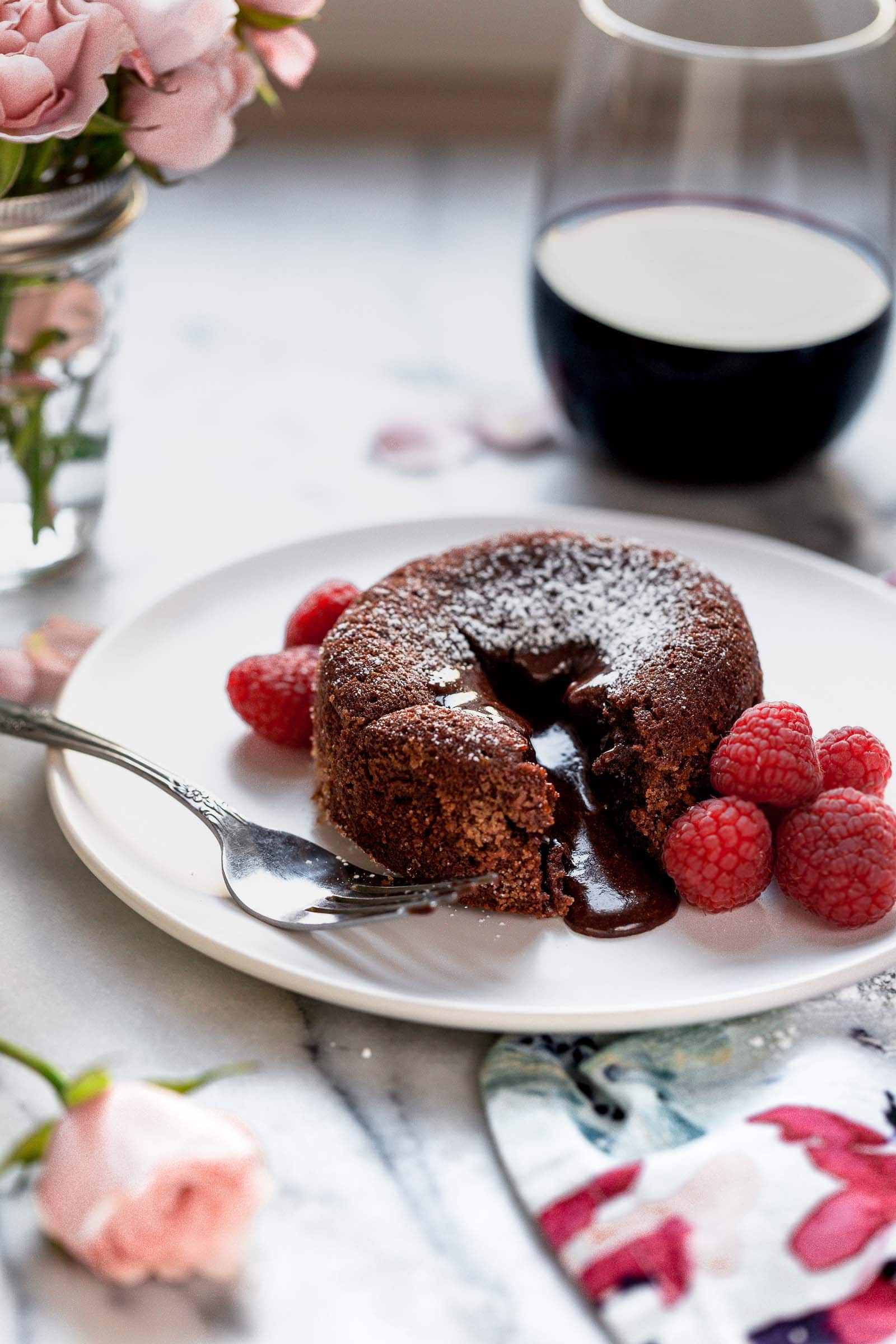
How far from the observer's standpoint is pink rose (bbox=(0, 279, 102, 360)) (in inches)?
69.7

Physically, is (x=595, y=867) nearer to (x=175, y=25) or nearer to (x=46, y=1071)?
(x=46, y=1071)

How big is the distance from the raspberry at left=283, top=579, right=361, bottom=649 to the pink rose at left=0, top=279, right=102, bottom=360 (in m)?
0.45

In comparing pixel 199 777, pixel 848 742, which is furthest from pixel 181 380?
pixel 848 742

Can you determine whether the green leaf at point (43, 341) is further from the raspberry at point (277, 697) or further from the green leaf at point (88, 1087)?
the green leaf at point (88, 1087)

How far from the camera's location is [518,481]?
227 centimetres

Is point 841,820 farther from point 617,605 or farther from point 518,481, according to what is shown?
point 518,481

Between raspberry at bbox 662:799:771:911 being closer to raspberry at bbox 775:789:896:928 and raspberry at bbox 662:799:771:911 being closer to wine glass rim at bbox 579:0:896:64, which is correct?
raspberry at bbox 775:789:896:928

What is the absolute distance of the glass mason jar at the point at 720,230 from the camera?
1988 millimetres

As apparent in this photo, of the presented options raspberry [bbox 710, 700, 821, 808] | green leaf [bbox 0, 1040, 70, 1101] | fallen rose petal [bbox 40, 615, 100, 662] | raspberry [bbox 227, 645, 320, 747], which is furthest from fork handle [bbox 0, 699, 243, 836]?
raspberry [bbox 710, 700, 821, 808]

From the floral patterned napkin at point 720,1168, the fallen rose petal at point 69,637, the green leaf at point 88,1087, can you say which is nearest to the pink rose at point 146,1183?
the green leaf at point 88,1087

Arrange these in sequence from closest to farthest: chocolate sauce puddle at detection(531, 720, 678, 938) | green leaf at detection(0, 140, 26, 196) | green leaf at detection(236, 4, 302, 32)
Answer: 1. chocolate sauce puddle at detection(531, 720, 678, 938)
2. green leaf at detection(0, 140, 26, 196)
3. green leaf at detection(236, 4, 302, 32)

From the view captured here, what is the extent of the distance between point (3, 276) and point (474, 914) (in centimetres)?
93

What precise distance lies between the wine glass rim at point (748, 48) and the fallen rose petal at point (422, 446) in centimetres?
63

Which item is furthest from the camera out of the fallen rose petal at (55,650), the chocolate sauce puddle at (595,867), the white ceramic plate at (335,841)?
the fallen rose petal at (55,650)
